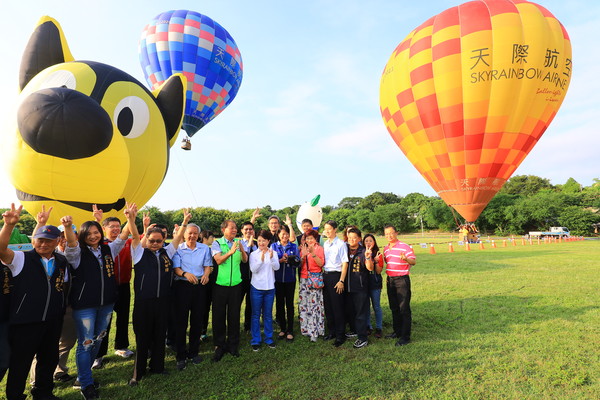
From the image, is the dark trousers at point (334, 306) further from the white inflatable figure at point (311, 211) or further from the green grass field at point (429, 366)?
the white inflatable figure at point (311, 211)

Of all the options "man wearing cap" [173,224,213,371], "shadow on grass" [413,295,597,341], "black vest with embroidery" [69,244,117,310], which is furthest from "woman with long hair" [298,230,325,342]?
"black vest with embroidery" [69,244,117,310]

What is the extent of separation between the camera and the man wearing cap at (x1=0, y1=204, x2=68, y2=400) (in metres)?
2.71

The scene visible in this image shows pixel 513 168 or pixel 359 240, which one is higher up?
pixel 513 168

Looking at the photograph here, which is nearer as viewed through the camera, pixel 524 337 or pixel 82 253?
pixel 82 253

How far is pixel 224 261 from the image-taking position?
428 centimetres

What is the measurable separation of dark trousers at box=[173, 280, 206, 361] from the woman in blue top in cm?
127

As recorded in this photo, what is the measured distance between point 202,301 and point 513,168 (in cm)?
1364

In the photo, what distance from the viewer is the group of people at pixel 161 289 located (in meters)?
2.81

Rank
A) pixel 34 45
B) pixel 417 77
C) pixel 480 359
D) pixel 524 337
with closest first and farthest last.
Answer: pixel 480 359 < pixel 524 337 < pixel 34 45 < pixel 417 77

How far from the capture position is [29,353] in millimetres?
2797

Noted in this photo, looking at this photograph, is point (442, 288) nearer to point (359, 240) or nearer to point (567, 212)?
point (359, 240)

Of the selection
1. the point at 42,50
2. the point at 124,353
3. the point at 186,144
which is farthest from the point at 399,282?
the point at 186,144

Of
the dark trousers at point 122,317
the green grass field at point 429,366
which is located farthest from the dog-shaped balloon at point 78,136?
the green grass field at point 429,366

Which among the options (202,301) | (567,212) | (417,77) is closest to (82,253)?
(202,301)
